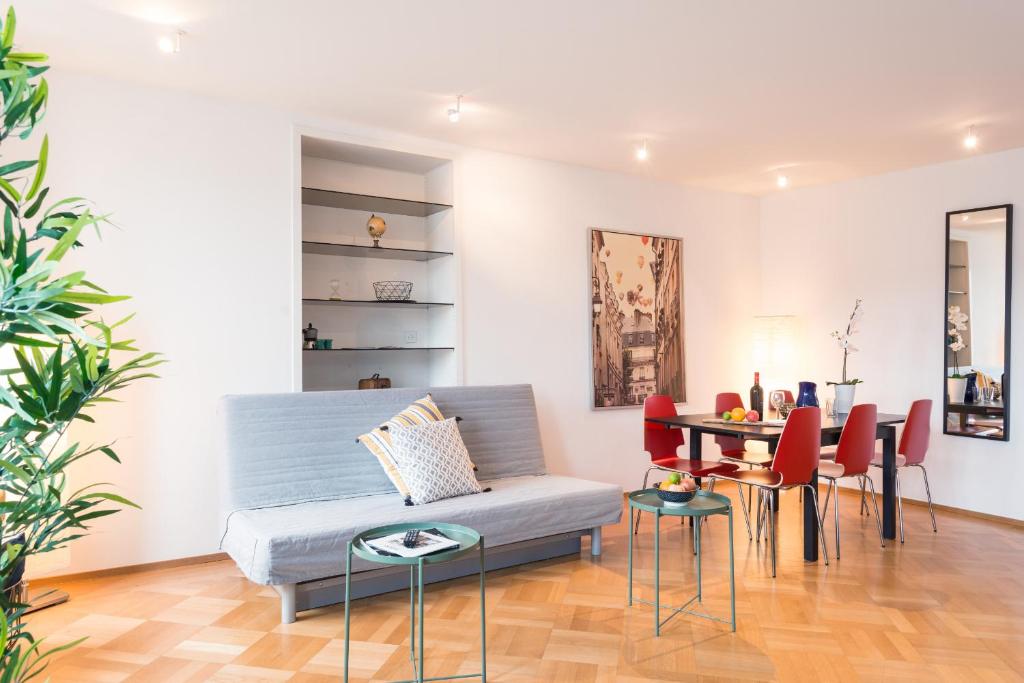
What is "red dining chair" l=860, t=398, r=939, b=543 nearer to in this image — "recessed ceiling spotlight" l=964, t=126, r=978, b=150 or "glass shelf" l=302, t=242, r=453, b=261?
"recessed ceiling spotlight" l=964, t=126, r=978, b=150

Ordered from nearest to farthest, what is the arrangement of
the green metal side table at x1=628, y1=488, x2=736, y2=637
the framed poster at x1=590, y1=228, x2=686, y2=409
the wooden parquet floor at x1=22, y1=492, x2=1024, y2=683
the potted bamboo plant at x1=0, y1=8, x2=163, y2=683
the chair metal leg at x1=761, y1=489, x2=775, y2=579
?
the potted bamboo plant at x1=0, y1=8, x2=163, y2=683
the wooden parquet floor at x1=22, y1=492, x2=1024, y2=683
the green metal side table at x1=628, y1=488, x2=736, y2=637
the chair metal leg at x1=761, y1=489, x2=775, y2=579
the framed poster at x1=590, y1=228, x2=686, y2=409

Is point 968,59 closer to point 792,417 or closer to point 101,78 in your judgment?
point 792,417

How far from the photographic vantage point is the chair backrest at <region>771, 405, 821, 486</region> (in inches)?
148

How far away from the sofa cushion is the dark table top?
0.64 meters

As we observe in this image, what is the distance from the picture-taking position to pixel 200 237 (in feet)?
13.0

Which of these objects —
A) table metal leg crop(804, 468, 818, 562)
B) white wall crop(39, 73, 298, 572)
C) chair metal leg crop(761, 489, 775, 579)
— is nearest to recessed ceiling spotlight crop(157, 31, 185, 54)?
white wall crop(39, 73, 298, 572)

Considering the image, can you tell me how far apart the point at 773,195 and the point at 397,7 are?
4.57 m

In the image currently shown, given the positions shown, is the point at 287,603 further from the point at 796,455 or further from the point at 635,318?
the point at 635,318

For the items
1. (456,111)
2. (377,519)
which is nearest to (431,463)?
(377,519)

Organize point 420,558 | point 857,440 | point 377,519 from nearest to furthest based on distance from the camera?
point 420,558 < point 377,519 < point 857,440

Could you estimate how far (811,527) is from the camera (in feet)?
12.9

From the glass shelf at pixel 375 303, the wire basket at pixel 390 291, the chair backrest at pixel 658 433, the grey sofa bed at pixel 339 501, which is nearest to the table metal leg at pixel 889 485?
the chair backrest at pixel 658 433

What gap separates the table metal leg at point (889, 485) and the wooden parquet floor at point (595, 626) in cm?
38

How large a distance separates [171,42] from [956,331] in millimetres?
5279
